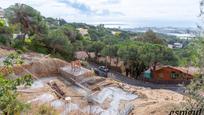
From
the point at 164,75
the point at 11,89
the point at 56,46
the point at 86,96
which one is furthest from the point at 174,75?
the point at 11,89

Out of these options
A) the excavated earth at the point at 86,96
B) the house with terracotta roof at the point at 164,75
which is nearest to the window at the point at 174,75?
the house with terracotta roof at the point at 164,75

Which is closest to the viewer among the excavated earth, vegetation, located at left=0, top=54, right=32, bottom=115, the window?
vegetation, located at left=0, top=54, right=32, bottom=115

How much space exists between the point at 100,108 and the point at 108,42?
26098 mm

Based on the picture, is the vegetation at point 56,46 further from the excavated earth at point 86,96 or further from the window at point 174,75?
the excavated earth at point 86,96

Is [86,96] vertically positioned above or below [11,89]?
below

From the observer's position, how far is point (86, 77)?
16484mm

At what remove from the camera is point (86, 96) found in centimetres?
1337

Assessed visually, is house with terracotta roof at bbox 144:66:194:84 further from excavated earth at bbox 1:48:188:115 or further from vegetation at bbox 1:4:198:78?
excavated earth at bbox 1:48:188:115

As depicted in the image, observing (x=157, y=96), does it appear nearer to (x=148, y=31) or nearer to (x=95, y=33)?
(x=148, y=31)

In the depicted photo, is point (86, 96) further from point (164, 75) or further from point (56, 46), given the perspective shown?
point (56, 46)

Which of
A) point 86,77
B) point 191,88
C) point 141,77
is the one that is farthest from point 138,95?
point 141,77

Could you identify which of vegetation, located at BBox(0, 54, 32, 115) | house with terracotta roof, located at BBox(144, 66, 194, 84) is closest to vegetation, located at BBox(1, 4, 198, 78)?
house with terracotta roof, located at BBox(144, 66, 194, 84)

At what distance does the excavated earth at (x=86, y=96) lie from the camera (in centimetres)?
1065

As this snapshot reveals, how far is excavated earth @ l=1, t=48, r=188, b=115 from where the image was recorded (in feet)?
34.9
